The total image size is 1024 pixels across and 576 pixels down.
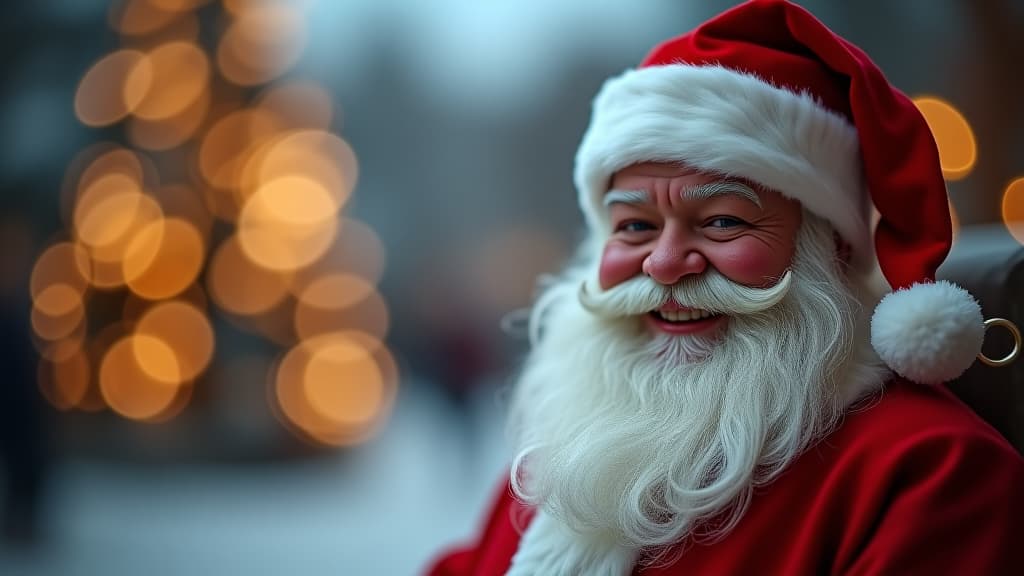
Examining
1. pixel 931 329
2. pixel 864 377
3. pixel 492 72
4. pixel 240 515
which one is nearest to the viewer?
pixel 931 329

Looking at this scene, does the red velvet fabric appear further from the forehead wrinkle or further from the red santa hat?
the forehead wrinkle

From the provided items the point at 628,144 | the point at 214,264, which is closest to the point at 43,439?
the point at 214,264

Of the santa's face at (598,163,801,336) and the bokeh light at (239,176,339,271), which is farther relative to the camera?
the bokeh light at (239,176,339,271)

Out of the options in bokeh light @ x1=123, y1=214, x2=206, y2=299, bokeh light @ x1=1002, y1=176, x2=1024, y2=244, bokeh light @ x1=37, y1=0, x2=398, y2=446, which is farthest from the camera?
bokeh light @ x1=123, y1=214, x2=206, y2=299

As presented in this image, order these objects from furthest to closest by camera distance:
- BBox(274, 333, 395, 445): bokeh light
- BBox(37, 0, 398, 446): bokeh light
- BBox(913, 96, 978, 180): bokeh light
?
BBox(274, 333, 395, 445): bokeh light, BBox(37, 0, 398, 446): bokeh light, BBox(913, 96, 978, 180): bokeh light

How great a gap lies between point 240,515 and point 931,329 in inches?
159

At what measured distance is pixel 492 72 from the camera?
9.98 metres

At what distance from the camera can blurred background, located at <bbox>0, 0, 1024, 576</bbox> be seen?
11.9ft

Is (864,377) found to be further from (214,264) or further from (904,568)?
(214,264)

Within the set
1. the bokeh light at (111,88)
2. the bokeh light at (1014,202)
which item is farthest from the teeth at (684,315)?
the bokeh light at (111,88)

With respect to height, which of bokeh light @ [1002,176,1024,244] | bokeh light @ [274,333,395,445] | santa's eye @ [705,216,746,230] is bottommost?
bokeh light @ [274,333,395,445]

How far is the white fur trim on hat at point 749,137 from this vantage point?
4.32 feet

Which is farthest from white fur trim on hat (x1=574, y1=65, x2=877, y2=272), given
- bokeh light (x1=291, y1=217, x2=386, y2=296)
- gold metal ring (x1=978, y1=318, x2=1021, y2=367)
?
bokeh light (x1=291, y1=217, x2=386, y2=296)

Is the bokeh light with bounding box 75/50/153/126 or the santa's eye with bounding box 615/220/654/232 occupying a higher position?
the bokeh light with bounding box 75/50/153/126
